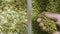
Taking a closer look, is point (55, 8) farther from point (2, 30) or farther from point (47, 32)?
point (2, 30)

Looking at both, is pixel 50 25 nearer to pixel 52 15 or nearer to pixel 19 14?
pixel 52 15

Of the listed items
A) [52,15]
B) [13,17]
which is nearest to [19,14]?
[13,17]

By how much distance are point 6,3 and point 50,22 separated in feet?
2.23

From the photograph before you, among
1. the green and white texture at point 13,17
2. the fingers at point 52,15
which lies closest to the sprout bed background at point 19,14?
the green and white texture at point 13,17

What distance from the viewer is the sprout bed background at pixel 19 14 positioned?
6.57ft

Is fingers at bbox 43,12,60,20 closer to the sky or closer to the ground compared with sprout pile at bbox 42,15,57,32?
closer to the sky

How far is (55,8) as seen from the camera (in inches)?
81.2

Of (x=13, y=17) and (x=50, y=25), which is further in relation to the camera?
(x=13, y=17)

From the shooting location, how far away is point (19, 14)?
212 cm

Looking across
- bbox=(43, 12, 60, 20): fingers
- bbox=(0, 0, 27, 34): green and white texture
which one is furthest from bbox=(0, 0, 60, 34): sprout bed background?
bbox=(43, 12, 60, 20): fingers

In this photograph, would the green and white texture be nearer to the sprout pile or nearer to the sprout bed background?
the sprout bed background

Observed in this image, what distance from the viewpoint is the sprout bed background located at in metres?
2.00

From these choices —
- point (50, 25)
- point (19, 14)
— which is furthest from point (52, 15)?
point (19, 14)

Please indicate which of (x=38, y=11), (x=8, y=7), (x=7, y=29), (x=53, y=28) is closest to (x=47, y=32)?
(x=53, y=28)
